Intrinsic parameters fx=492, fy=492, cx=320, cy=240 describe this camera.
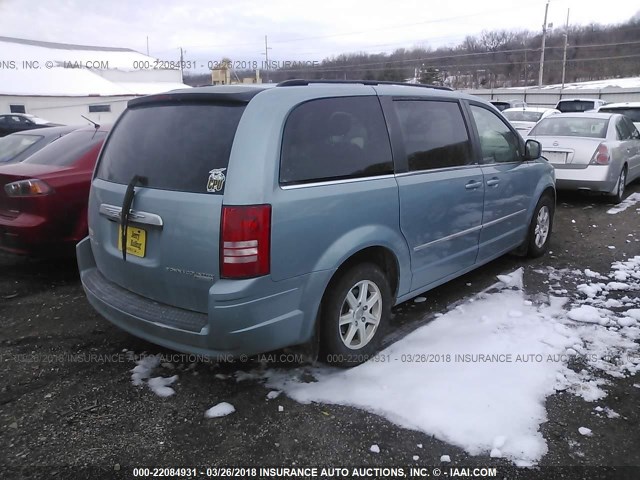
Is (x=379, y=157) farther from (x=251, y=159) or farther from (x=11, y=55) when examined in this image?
(x=11, y=55)

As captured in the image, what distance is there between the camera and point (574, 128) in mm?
8508

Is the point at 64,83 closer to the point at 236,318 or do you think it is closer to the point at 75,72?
the point at 75,72

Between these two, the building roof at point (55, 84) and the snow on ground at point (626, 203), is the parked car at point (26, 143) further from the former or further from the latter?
the building roof at point (55, 84)

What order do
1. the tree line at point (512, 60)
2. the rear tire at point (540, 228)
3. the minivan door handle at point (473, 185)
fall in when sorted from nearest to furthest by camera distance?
the minivan door handle at point (473, 185), the rear tire at point (540, 228), the tree line at point (512, 60)

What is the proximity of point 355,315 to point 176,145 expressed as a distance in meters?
1.50

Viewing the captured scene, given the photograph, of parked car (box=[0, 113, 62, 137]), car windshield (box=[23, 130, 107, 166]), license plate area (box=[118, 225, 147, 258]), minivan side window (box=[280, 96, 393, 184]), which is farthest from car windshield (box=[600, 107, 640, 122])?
parked car (box=[0, 113, 62, 137])

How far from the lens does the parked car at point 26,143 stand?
19.1 ft

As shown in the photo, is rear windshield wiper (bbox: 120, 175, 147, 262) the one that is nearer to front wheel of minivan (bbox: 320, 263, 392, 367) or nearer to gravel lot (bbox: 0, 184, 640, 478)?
gravel lot (bbox: 0, 184, 640, 478)

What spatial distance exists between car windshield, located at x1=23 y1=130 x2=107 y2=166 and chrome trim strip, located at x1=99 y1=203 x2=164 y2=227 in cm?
212

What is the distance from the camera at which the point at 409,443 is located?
2502 millimetres

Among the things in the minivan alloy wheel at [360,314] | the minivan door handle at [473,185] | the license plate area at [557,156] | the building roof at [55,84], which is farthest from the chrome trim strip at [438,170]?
the building roof at [55,84]

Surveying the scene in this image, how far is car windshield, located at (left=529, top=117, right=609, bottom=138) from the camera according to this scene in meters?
8.30

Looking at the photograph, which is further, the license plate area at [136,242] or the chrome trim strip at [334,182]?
the license plate area at [136,242]

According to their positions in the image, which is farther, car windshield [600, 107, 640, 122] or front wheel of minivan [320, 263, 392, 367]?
car windshield [600, 107, 640, 122]
